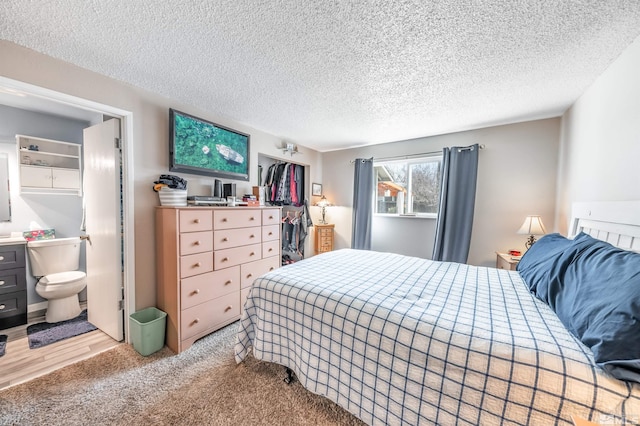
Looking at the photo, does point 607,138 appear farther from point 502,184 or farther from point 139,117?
point 139,117

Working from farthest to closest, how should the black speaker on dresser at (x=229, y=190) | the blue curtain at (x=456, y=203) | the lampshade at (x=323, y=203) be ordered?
the lampshade at (x=323, y=203) → the blue curtain at (x=456, y=203) → the black speaker on dresser at (x=229, y=190)

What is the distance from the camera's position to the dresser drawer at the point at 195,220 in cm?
188

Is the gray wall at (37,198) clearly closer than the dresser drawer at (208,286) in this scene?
No

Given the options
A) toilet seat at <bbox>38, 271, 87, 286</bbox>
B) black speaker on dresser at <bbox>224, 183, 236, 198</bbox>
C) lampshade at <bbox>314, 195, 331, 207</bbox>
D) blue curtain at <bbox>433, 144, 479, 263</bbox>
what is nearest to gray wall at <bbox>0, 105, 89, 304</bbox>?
toilet seat at <bbox>38, 271, 87, 286</bbox>

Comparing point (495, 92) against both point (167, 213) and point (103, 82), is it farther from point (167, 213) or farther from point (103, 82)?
point (103, 82)

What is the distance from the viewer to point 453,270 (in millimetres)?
1854

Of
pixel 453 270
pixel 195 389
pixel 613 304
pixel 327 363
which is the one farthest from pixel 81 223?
pixel 613 304

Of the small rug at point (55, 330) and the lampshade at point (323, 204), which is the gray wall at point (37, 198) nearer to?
the small rug at point (55, 330)

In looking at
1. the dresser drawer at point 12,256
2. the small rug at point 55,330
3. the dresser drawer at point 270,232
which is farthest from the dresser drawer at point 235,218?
the dresser drawer at point 12,256

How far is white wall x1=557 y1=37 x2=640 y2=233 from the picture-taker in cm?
136

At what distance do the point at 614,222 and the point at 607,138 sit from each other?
2.29ft

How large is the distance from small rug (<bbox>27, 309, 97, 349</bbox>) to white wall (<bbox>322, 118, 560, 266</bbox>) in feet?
13.0

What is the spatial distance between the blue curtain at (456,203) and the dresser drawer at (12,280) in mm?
4704

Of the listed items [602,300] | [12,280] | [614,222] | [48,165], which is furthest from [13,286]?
[614,222]
